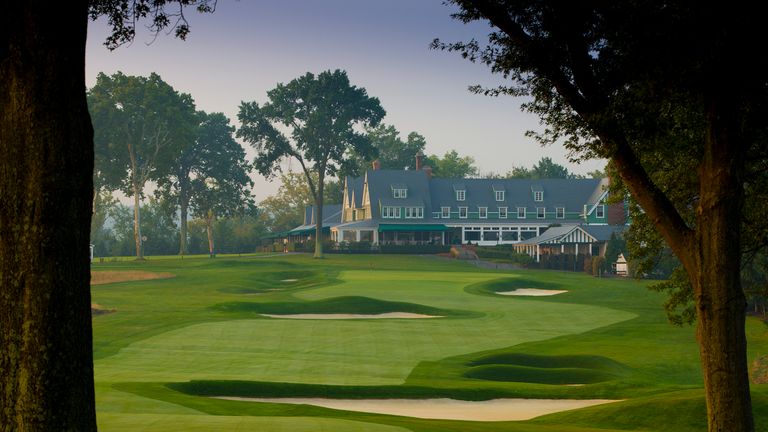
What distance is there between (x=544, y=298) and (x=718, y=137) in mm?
38256

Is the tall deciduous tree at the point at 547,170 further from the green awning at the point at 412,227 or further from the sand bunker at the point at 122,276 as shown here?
the sand bunker at the point at 122,276

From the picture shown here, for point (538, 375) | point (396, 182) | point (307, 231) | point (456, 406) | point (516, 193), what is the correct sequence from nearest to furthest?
point (456, 406), point (538, 375), point (396, 182), point (516, 193), point (307, 231)

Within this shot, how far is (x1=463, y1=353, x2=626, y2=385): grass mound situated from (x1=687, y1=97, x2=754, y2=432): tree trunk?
1153 centimetres

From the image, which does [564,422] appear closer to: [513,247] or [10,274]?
[10,274]

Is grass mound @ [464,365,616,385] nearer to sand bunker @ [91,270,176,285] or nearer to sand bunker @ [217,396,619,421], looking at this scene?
sand bunker @ [217,396,619,421]

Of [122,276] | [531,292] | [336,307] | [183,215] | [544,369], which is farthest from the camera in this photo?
[183,215]

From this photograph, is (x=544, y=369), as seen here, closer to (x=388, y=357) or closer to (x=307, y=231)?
(x=388, y=357)

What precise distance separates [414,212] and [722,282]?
9190cm

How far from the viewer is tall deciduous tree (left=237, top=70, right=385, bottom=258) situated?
96.4 m

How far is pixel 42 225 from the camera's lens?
8.42 m

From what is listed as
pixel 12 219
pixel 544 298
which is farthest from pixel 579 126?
pixel 544 298

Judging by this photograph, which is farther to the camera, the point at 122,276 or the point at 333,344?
the point at 122,276

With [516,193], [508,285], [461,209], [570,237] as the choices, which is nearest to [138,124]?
[461,209]

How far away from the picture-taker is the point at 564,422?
57.4 ft
